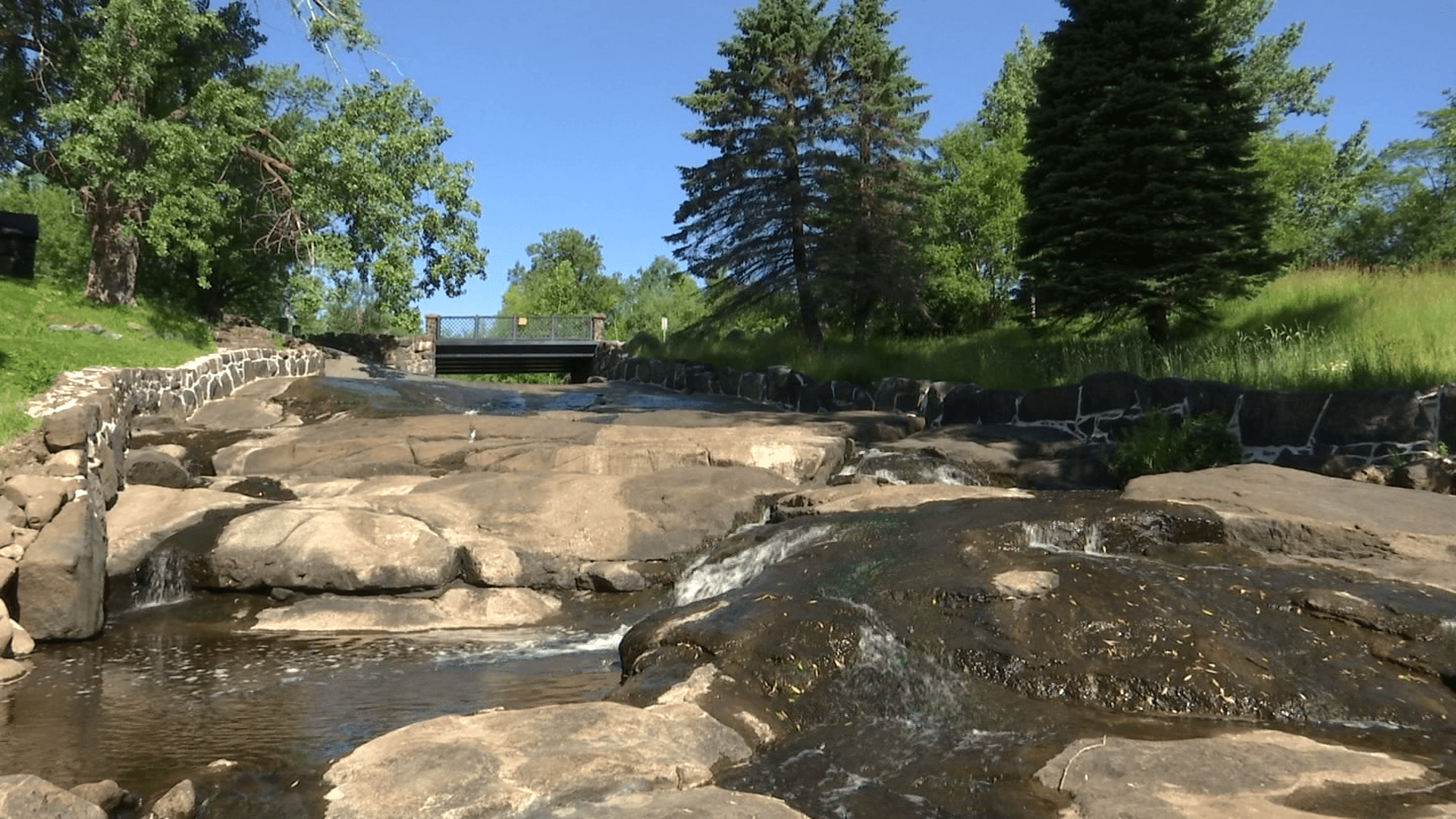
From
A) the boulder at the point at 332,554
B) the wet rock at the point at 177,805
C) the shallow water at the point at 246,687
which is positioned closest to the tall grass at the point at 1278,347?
the shallow water at the point at 246,687

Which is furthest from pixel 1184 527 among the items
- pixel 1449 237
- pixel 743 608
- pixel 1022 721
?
pixel 1449 237

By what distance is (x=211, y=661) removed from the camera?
8.02 meters

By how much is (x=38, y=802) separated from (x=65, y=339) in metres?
15.1

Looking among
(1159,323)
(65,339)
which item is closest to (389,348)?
(65,339)

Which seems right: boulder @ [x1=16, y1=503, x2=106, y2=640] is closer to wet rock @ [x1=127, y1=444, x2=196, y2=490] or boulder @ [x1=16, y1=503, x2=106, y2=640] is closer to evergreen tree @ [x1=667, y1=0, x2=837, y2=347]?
wet rock @ [x1=127, y1=444, x2=196, y2=490]

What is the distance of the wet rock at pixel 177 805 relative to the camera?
4617mm

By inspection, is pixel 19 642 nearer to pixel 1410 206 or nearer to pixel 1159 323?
pixel 1159 323

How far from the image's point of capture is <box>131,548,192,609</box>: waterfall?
9.84 m

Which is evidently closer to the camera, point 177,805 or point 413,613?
point 177,805

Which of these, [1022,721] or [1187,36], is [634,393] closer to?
[1187,36]

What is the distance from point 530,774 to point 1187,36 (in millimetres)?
16877

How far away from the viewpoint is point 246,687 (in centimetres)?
723

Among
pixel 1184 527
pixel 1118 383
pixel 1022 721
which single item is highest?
pixel 1118 383

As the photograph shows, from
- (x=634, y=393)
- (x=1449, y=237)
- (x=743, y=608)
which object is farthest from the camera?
(x=634, y=393)
